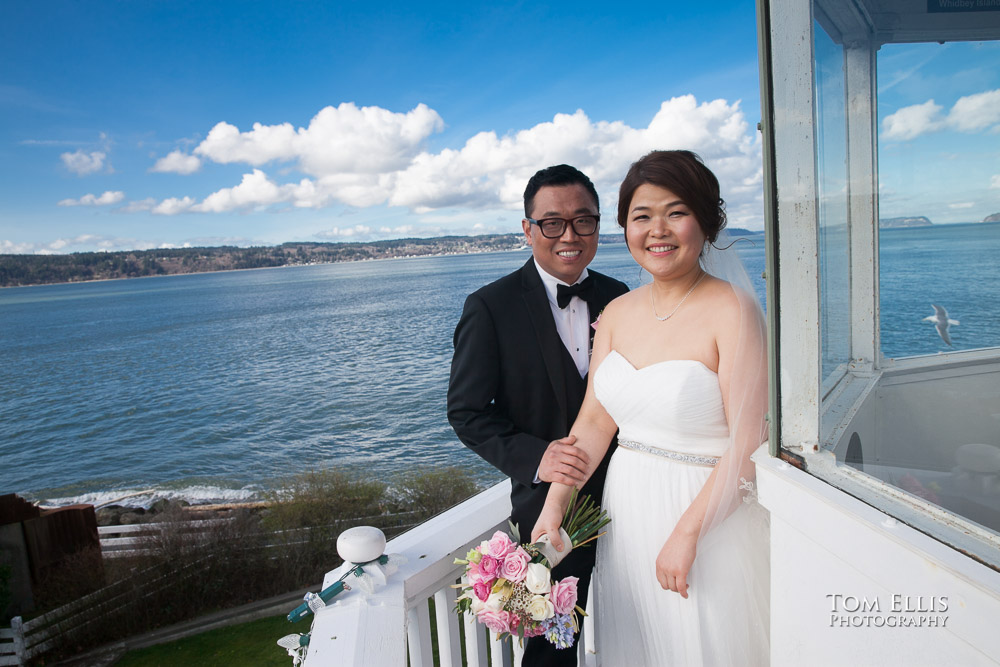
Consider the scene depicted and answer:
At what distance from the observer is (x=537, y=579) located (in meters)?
1.64

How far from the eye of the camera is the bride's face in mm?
1667

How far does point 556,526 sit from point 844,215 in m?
1.20

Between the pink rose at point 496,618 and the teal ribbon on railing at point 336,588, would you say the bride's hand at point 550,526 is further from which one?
the teal ribbon on railing at point 336,588

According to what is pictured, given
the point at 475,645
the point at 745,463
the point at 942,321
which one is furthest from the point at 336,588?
the point at 942,321

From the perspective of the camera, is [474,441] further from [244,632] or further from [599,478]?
[244,632]

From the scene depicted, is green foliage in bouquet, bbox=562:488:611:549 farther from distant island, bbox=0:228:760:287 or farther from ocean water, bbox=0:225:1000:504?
distant island, bbox=0:228:760:287

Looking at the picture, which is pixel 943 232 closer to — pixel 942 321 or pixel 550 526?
pixel 942 321

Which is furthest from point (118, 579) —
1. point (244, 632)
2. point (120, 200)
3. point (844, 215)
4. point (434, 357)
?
point (120, 200)

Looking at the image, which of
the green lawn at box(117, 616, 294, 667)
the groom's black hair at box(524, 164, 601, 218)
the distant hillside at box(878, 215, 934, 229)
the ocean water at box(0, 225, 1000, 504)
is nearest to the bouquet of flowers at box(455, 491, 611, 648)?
the groom's black hair at box(524, 164, 601, 218)

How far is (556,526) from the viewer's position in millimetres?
1838

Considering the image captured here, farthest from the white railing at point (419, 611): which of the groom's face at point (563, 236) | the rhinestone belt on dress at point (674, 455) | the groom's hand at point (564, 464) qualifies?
the groom's face at point (563, 236)

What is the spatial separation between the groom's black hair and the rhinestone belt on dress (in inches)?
36.2

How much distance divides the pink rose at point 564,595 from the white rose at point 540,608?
0.03 meters

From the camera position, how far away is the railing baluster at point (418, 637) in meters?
1.81
